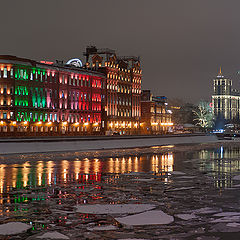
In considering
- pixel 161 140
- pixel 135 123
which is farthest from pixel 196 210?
pixel 135 123

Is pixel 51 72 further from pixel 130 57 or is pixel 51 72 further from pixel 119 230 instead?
pixel 119 230

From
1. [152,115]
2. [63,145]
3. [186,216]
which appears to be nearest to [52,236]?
[186,216]

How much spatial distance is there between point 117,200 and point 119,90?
123 m

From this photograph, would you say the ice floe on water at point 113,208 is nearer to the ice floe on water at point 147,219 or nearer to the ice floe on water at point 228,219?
the ice floe on water at point 147,219

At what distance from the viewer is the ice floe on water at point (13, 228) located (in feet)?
36.3

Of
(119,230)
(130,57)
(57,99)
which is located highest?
(130,57)

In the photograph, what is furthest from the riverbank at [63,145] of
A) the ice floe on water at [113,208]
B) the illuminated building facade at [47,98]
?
the illuminated building facade at [47,98]

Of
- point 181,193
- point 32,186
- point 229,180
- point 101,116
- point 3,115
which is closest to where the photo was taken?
point 181,193

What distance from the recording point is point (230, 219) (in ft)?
41.1

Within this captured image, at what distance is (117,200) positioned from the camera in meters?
15.8

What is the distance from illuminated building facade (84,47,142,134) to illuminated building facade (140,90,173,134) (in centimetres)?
627

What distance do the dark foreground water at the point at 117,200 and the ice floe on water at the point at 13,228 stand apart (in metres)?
0.12

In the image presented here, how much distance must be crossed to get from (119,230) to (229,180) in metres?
11.4

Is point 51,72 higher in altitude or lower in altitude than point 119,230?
higher
